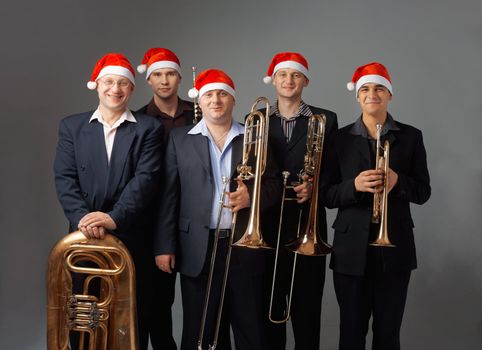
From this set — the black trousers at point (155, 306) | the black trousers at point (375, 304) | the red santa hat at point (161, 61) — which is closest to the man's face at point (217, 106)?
the red santa hat at point (161, 61)

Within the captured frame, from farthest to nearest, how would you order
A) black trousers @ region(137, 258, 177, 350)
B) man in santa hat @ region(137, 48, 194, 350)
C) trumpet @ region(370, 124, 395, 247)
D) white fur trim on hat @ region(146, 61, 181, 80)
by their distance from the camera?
white fur trim on hat @ region(146, 61, 181, 80), man in santa hat @ region(137, 48, 194, 350), black trousers @ region(137, 258, 177, 350), trumpet @ region(370, 124, 395, 247)

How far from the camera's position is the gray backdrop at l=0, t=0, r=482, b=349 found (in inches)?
194

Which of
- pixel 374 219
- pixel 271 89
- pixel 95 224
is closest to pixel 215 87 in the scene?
pixel 95 224

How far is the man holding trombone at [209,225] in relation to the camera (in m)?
3.46

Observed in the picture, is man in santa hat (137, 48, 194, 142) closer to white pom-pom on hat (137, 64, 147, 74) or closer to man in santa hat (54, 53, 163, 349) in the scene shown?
white pom-pom on hat (137, 64, 147, 74)

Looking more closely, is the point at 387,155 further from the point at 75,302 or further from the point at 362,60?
the point at 362,60

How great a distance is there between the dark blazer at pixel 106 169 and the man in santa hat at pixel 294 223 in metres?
0.67

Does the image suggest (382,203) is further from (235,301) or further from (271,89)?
(271,89)

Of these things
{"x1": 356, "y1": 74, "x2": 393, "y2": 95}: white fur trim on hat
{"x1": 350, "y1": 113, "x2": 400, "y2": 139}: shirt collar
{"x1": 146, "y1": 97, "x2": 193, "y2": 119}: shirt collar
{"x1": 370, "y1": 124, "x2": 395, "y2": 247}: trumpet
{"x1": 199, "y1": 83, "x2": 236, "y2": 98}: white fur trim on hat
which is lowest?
{"x1": 370, "y1": 124, "x2": 395, "y2": 247}: trumpet

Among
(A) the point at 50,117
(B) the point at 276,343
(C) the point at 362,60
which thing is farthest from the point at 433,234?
(A) the point at 50,117

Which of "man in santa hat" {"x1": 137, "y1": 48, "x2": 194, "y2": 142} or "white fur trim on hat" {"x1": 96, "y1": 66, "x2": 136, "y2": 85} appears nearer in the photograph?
"white fur trim on hat" {"x1": 96, "y1": 66, "x2": 136, "y2": 85}

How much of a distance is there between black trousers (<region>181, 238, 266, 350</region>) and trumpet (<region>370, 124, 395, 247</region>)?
605 mm

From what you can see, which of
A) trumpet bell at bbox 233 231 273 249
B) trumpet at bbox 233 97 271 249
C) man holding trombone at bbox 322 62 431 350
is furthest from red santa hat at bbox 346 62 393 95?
trumpet bell at bbox 233 231 273 249

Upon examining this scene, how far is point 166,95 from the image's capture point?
397 cm
